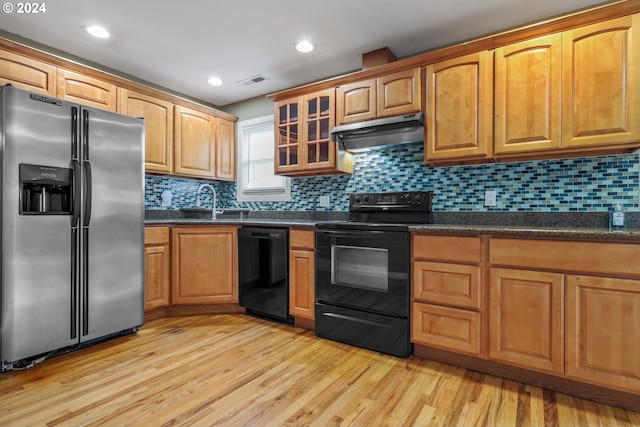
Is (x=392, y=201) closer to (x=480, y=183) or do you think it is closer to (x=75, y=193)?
(x=480, y=183)

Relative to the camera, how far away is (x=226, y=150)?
409cm

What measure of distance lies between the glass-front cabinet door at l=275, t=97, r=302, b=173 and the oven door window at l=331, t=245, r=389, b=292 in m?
1.08

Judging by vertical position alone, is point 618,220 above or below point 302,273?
above

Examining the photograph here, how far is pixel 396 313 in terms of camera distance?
2.33m

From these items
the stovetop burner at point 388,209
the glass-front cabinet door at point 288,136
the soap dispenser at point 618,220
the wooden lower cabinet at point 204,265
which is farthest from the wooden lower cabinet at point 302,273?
the soap dispenser at point 618,220

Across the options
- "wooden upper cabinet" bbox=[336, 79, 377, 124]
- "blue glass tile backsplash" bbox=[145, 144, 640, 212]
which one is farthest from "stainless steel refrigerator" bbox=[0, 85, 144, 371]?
"wooden upper cabinet" bbox=[336, 79, 377, 124]

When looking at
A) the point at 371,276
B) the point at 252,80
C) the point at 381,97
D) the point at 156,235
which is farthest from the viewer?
the point at 252,80

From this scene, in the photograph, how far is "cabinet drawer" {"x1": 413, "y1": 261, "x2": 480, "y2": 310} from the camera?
2064 mm

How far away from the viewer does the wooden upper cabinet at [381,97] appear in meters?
2.59

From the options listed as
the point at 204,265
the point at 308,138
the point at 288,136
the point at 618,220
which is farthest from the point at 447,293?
the point at 204,265

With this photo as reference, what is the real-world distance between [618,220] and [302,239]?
218 cm

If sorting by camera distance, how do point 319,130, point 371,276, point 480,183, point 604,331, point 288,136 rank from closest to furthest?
point 604,331 < point 371,276 < point 480,183 < point 319,130 < point 288,136

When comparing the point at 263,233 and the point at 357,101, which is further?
the point at 263,233

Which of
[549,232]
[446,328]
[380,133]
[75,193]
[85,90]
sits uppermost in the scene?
[85,90]
